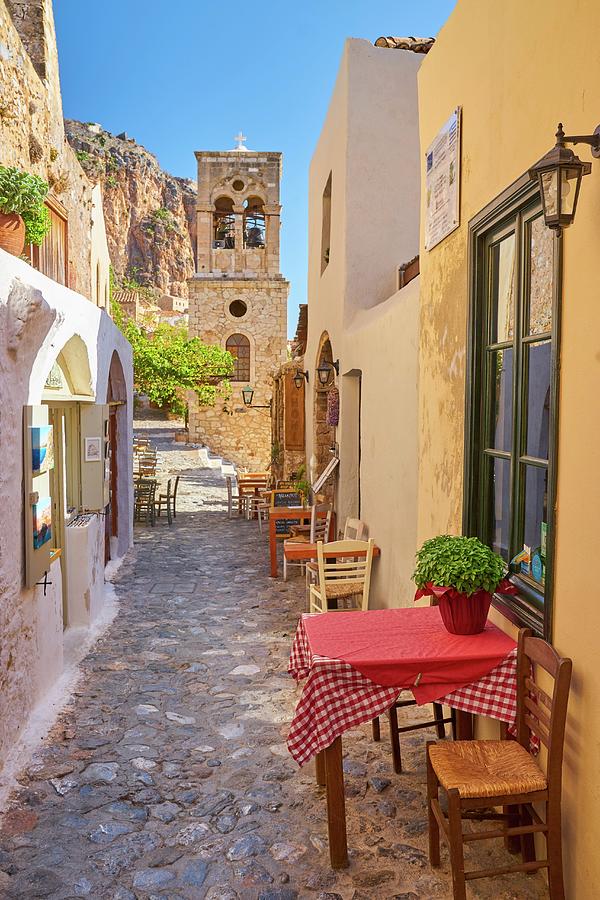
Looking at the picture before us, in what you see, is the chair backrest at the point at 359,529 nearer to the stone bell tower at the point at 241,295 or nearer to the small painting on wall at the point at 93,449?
the small painting on wall at the point at 93,449

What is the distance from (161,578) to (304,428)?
172 inches

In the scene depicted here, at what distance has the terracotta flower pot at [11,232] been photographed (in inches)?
199

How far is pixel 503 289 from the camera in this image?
3.46 m

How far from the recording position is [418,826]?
3.23m

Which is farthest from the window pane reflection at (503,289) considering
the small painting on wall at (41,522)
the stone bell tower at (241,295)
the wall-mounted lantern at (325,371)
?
the stone bell tower at (241,295)

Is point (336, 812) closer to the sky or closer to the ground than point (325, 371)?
closer to the ground

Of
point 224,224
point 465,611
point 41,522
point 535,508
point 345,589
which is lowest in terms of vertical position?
point 345,589

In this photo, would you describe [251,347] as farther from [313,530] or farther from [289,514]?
[313,530]

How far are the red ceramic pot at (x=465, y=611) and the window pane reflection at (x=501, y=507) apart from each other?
1.34 feet

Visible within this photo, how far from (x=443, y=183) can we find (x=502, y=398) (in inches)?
62.6

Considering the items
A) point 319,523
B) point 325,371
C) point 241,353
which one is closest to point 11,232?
point 319,523

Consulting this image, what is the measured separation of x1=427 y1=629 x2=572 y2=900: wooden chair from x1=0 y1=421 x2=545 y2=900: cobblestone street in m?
0.38

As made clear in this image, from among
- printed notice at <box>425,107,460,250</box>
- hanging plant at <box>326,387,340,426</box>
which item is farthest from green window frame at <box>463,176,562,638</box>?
hanging plant at <box>326,387,340,426</box>

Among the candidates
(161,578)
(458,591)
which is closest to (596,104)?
(458,591)
